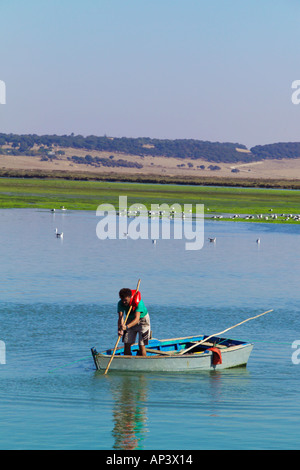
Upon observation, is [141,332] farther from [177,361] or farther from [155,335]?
[155,335]

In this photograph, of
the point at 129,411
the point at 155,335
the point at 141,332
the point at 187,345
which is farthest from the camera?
the point at 155,335

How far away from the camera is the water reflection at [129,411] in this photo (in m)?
13.6

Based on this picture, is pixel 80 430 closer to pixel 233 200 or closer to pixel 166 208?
pixel 166 208

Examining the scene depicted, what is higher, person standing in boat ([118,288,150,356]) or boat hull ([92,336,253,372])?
person standing in boat ([118,288,150,356])

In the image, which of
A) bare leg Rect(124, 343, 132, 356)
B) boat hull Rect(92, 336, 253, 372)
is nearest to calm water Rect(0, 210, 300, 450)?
boat hull Rect(92, 336, 253, 372)

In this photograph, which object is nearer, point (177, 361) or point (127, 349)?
point (177, 361)

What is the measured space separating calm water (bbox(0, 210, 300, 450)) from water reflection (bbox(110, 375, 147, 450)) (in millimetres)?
26

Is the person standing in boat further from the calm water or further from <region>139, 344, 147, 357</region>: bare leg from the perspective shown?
the calm water

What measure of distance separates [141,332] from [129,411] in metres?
3.02

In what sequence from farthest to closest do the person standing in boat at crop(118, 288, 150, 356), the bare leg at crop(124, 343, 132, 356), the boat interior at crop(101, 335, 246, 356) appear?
1. the boat interior at crop(101, 335, 246, 356)
2. the bare leg at crop(124, 343, 132, 356)
3. the person standing in boat at crop(118, 288, 150, 356)

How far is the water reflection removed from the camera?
13551mm

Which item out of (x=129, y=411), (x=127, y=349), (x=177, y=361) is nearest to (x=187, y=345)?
(x=177, y=361)

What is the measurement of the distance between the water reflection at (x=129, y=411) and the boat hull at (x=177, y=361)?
294 millimetres

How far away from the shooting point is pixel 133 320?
17922mm
